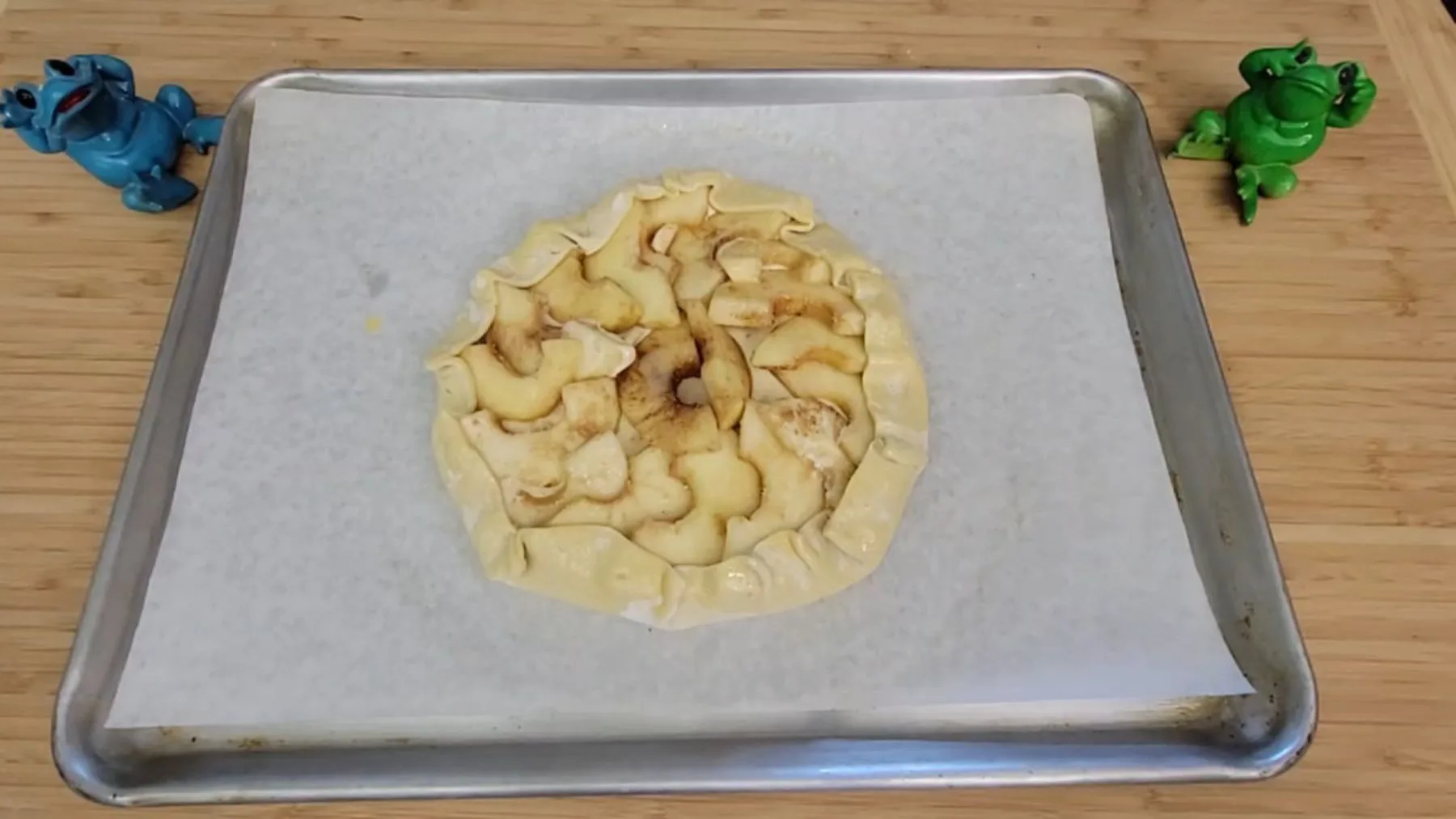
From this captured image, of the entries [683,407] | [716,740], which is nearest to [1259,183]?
[683,407]

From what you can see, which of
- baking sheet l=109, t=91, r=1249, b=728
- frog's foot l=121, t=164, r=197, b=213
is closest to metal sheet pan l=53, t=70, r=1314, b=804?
baking sheet l=109, t=91, r=1249, b=728

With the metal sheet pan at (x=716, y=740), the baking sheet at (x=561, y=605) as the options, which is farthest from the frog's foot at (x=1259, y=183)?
the metal sheet pan at (x=716, y=740)

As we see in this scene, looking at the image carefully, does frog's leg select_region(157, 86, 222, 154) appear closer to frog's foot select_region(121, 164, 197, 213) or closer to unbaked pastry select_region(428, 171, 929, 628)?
frog's foot select_region(121, 164, 197, 213)

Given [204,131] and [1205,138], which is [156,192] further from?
[1205,138]

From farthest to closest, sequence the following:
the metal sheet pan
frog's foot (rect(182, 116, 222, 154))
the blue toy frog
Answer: frog's foot (rect(182, 116, 222, 154)) → the blue toy frog → the metal sheet pan

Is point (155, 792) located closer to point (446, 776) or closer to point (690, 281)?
point (446, 776)

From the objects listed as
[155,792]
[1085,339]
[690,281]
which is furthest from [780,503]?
[155,792]
